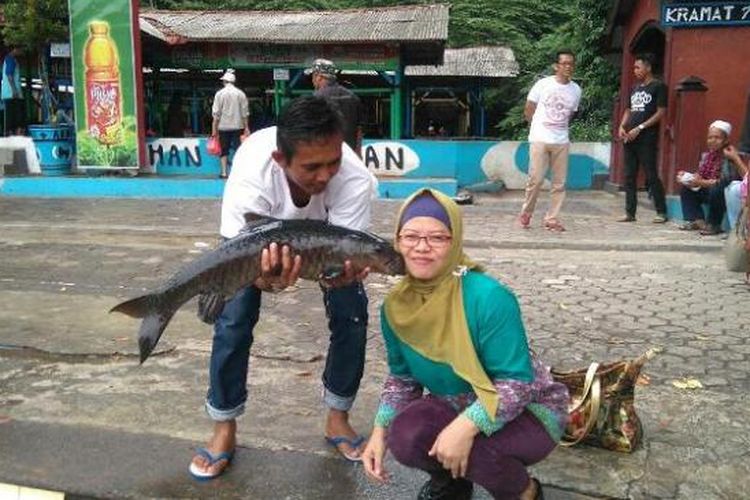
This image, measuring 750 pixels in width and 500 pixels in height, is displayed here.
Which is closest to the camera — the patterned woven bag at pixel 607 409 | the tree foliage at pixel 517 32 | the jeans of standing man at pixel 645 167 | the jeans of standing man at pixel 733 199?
the patterned woven bag at pixel 607 409

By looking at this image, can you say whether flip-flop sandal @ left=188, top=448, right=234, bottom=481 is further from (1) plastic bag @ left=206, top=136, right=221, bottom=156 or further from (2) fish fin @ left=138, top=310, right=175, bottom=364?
(1) plastic bag @ left=206, top=136, right=221, bottom=156

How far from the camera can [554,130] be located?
830 cm

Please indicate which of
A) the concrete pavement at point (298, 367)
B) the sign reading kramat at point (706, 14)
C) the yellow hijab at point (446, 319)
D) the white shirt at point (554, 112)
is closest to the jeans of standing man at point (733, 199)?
the concrete pavement at point (298, 367)

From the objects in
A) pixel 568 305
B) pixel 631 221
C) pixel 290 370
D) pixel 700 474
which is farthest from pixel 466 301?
pixel 631 221

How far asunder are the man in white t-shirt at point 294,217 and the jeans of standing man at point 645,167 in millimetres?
6578

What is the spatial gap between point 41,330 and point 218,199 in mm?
7144

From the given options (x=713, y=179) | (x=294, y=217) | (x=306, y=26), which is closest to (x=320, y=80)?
(x=713, y=179)

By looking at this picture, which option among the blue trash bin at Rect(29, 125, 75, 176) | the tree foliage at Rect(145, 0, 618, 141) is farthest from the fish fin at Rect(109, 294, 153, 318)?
the tree foliage at Rect(145, 0, 618, 141)

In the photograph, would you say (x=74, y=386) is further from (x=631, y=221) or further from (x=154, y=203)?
(x=154, y=203)

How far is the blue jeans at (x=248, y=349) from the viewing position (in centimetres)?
288

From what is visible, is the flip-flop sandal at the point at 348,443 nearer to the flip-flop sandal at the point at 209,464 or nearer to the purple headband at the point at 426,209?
the flip-flop sandal at the point at 209,464

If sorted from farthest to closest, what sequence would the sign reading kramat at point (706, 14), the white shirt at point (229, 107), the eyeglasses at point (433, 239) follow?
the white shirt at point (229, 107) → the sign reading kramat at point (706, 14) → the eyeglasses at point (433, 239)

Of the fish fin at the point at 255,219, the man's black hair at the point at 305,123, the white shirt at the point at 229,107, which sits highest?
the white shirt at the point at 229,107

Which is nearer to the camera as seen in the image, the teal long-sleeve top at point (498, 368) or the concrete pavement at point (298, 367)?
the teal long-sleeve top at point (498, 368)
